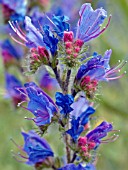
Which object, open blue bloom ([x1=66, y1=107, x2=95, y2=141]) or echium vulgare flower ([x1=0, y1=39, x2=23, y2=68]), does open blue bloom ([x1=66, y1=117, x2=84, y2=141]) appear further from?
echium vulgare flower ([x1=0, y1=39, x2=23, y2=68])

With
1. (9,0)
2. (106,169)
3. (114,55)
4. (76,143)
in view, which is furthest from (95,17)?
(106,169)

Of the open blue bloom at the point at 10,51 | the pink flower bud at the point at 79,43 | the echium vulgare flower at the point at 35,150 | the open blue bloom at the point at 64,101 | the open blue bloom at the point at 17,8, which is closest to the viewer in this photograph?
the open blue bloom at the point at 64,101

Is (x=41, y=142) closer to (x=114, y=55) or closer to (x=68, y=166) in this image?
(x=68, y=166)

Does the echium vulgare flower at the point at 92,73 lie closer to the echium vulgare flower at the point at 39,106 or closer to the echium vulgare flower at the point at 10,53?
the echium vulgare flower at the point at 39,106

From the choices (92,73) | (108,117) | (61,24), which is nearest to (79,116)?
(92,73)

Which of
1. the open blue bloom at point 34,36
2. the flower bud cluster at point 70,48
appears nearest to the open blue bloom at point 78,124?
the flower bud cluster at point 70,48
